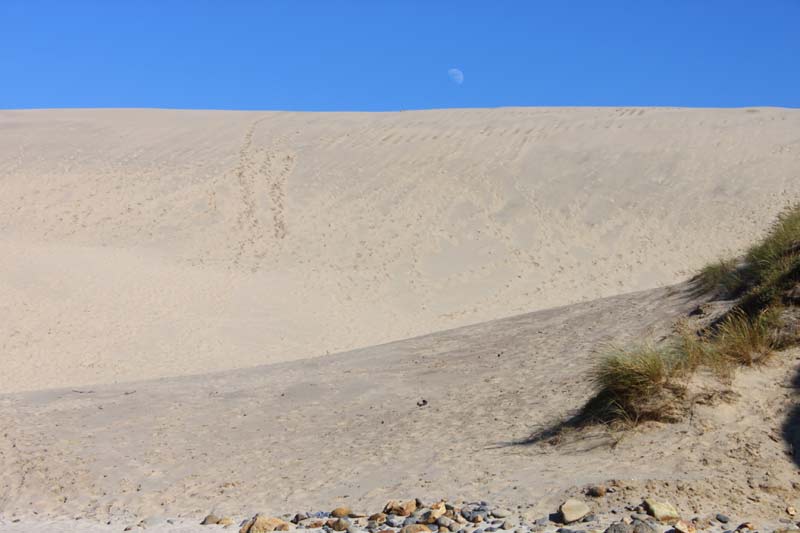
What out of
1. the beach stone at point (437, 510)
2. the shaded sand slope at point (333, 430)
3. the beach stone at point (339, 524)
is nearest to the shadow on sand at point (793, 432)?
the shaded sand slope at point (333, 430)

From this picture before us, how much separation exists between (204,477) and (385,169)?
2057 centimetres

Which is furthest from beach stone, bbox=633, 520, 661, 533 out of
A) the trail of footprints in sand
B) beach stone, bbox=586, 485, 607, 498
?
the trail of footprints in sand

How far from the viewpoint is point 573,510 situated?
17.6 feet

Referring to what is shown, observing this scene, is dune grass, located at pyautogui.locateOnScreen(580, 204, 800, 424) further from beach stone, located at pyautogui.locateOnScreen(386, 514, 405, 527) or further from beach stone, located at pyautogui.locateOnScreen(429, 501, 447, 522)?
beach stone, located at pyautogui.locateOnScreen(386, 514, 405, 527)

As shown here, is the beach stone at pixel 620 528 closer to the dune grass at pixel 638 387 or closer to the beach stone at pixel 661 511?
the beach stone at pixel 661 511

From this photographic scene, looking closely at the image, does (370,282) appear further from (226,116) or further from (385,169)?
(226,116)

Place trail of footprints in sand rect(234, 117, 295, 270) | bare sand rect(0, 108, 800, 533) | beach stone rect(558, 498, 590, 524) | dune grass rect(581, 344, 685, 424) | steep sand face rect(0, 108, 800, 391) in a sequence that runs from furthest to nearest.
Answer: trail of footprints in sand rect(234, 117, 295, 270) → steep sand face rect(0, 108, 800, 391) → bare sand rect(0, 108, 800, 533) → dune grass rect(581, 344, 685, 424) → beach stone rect(558, 498, 590, 524)

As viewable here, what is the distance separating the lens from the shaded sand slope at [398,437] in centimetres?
600

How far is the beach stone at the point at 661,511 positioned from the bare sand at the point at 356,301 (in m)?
0.24

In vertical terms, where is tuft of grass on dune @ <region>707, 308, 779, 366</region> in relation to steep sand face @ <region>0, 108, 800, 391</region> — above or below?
below

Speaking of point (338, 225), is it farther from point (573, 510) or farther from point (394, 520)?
point (573, 510)

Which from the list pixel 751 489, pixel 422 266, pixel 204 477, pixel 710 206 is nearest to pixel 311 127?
pixel 422 266

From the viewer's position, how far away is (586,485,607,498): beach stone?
5566 millimetres

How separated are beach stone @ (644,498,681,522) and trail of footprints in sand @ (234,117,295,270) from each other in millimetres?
17796
